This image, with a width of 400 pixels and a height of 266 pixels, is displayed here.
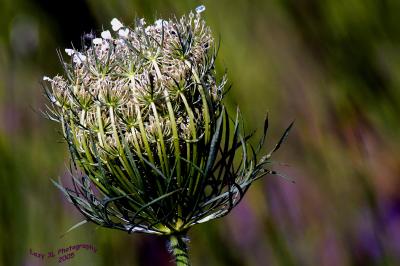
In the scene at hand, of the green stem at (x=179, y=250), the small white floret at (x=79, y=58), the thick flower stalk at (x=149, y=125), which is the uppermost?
the small white floret at (x=79, y=58)

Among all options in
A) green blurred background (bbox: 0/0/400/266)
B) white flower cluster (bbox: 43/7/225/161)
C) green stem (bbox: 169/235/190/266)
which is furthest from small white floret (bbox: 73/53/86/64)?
green blurred background (bbox: 0/0/400/266)

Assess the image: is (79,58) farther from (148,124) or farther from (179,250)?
(179,250)

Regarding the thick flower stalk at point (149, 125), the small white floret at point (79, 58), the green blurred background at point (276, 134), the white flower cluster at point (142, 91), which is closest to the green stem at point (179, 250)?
the thick flower stalk at point (149, 125)

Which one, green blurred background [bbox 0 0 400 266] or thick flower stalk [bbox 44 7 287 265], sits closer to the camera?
thick flower stalk [bbox 44 7 287 265]

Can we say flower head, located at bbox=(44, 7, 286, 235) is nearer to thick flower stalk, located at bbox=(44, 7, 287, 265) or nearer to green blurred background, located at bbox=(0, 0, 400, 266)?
thick flower stalk, located at bbox=(44, 7, 287, 265)

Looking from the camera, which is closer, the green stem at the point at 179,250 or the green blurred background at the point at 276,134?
the green stem at the point at 179,250

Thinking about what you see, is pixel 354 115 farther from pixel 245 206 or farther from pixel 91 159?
pixel 91 159

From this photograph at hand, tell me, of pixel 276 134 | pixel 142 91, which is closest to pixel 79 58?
pixel 142 91

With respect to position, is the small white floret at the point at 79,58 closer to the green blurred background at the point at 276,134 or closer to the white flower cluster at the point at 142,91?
the white flower cluster at the point at 142,91
